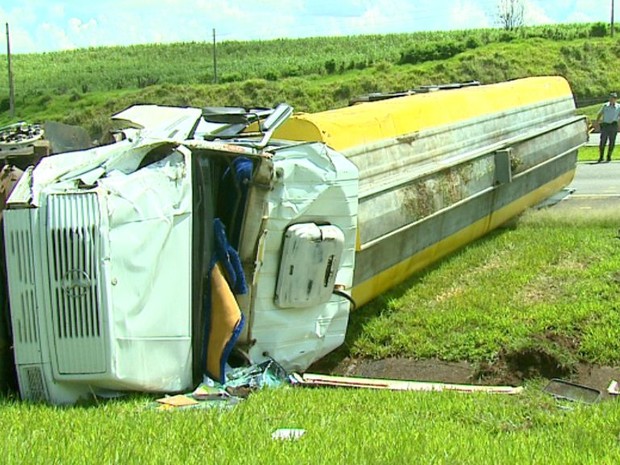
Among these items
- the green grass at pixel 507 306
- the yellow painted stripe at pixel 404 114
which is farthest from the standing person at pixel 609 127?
the green grass at pixel 507 306

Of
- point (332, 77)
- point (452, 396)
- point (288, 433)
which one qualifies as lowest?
point (332, 77)

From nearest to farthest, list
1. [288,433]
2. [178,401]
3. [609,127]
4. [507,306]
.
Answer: [288,433], [178,401], [507,306], [609,127]

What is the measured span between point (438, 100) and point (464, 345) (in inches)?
123

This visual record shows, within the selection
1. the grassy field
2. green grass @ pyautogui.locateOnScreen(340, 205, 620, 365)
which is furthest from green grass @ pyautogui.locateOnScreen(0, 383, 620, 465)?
green grass @ pyautogui.locateOnScreen(340, 205, 620, 365)

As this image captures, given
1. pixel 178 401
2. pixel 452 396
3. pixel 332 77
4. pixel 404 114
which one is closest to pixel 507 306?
pixel 404 114

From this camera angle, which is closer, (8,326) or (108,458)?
(108,458)

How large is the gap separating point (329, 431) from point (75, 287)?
5.44 feet

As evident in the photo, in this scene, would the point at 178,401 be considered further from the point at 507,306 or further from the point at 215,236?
the point at 507,306

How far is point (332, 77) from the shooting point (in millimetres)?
50406

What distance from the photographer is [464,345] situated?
6.93 metres

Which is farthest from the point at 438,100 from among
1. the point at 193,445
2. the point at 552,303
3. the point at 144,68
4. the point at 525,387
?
the point at 144,68

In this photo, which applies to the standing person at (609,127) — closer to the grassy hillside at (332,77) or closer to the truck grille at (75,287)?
the truck grille at (75,287)

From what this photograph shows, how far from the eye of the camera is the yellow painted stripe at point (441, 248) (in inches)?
296

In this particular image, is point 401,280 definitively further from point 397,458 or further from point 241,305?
Result: point 397,458
